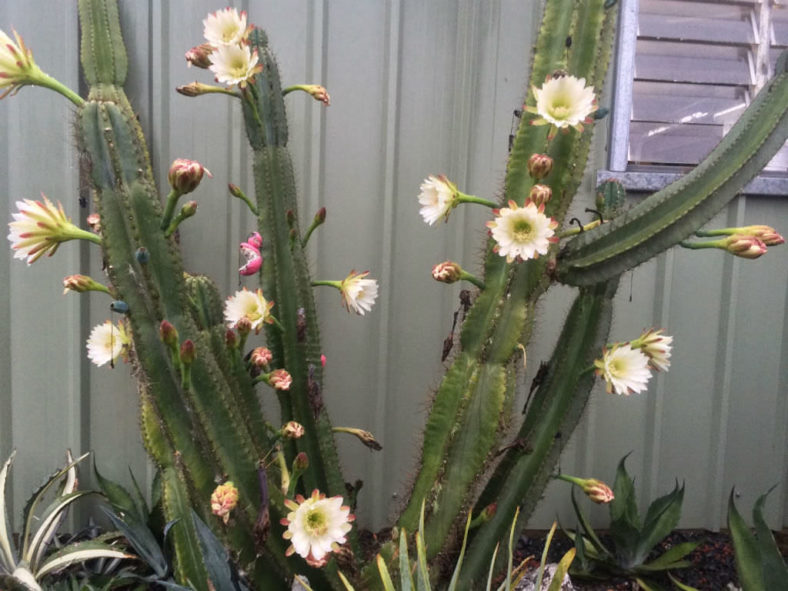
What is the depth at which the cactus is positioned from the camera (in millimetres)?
1128

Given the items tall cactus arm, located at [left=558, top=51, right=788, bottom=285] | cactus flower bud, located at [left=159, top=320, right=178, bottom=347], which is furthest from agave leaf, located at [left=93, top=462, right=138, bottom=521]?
tall cactus arm, located at [left=558, top=51, right=788, bottom=285]

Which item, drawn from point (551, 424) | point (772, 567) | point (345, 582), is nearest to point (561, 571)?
point (551, 424)

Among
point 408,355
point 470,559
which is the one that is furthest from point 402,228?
point 470,559

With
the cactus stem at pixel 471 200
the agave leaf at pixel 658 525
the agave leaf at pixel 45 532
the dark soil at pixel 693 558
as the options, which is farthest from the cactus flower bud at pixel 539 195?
the agave leaf at pixel 45 532

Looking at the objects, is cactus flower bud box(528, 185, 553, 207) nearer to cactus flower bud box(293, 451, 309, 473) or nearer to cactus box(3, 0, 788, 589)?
cactus box(3, 0, 788, 589)

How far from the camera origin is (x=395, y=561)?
1.27 meters

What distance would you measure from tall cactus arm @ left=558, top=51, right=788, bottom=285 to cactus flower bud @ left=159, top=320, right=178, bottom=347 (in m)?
0.87

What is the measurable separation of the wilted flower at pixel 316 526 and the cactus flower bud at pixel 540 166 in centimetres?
76

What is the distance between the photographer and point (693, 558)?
185 centimetres

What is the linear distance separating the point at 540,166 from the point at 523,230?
131mm

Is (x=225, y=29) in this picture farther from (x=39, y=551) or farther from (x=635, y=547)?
(x=635, y=547)

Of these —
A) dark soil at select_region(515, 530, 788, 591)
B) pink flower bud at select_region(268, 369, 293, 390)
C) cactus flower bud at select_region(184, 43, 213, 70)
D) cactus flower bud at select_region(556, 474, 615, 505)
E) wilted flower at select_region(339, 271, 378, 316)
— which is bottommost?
dark soil at select_region(515, 530, 788, 591)

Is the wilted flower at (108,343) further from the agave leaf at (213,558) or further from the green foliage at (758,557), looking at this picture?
the green foliage at (758,557)

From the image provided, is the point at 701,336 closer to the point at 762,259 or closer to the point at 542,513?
the point at 762,259
